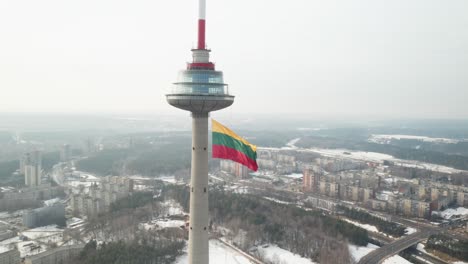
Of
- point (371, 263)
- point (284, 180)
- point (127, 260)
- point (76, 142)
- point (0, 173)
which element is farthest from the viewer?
point (76, 142)

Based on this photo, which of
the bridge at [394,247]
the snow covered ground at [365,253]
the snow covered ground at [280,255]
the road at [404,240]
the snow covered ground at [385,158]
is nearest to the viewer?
the snow covered ground at [280,255]

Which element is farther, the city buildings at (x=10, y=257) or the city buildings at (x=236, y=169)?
the city buildings at (x=236, y=169)

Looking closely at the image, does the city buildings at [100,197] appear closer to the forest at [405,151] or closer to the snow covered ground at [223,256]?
the snow covered ground at [223,256]

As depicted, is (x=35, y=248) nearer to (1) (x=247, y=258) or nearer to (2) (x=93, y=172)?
(1) (x=247, y=258)

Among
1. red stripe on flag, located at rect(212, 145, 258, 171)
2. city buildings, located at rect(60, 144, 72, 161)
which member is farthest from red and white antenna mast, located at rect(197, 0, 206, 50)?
city buildings, located at rect(60, 144, 72, 161)

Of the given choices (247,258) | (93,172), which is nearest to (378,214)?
(247,258)

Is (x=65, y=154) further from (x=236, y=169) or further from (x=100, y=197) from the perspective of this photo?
(x=100, y=197)

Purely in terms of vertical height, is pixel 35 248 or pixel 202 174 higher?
pixel 202 174

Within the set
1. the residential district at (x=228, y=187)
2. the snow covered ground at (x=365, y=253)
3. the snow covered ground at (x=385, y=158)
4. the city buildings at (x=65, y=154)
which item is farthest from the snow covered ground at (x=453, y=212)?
the city buildings at (x=65, y=154)
